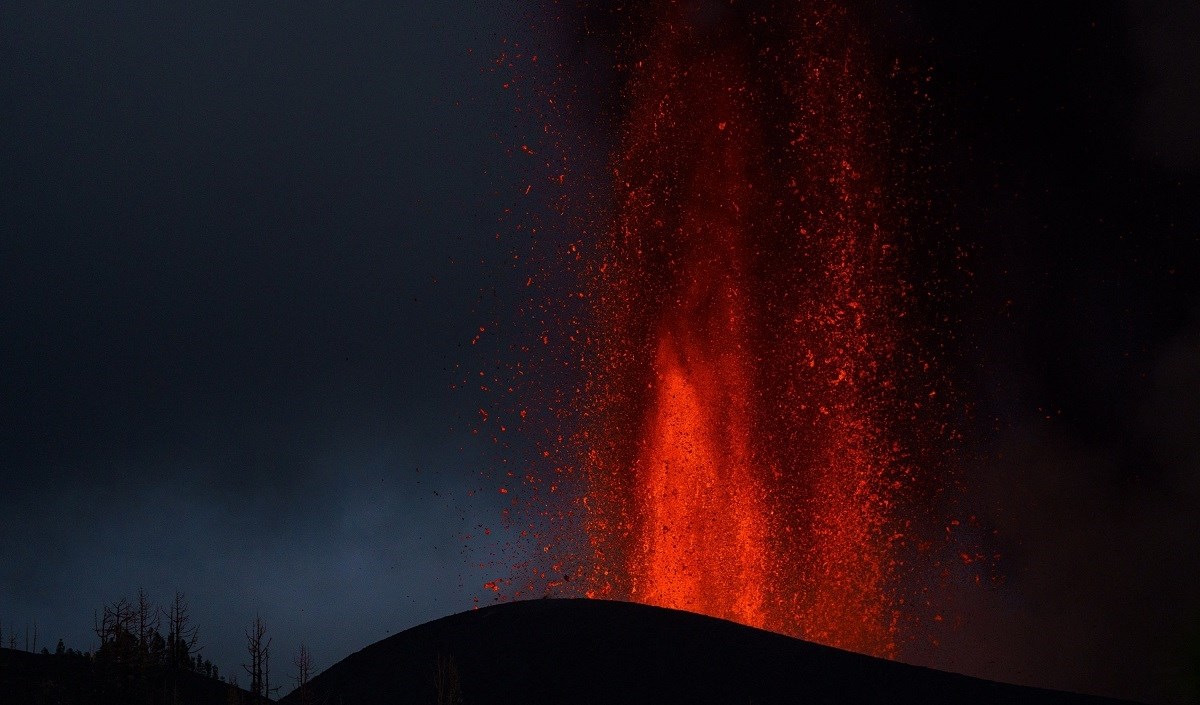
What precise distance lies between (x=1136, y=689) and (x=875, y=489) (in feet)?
63.1

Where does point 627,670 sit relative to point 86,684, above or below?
below

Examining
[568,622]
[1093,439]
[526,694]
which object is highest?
[1093,439]

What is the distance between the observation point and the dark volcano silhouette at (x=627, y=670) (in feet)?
112

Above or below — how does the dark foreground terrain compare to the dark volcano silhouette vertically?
above

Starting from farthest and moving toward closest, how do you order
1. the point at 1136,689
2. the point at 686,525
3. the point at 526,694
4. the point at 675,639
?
the point at 1136,689
the point at 686,525
the point at 675,639
the point at 526,694

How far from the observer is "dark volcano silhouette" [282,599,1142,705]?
3412 cm

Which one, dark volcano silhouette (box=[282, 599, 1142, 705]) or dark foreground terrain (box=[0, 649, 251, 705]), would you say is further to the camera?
dark foreground terrain (box=[0, 649, 251, 705])

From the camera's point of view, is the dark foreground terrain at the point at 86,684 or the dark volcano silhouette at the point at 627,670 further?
the dark foreground terrain at the point at 86,684

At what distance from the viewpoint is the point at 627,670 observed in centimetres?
3516

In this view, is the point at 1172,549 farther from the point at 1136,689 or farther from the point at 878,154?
the point at 878,154

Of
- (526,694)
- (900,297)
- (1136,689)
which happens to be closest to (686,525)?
(526,694)

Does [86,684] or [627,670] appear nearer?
[627,670]

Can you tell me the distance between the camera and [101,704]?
187ft

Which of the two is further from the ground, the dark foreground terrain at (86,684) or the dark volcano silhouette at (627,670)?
the dark foreground terrain at (86,684)
